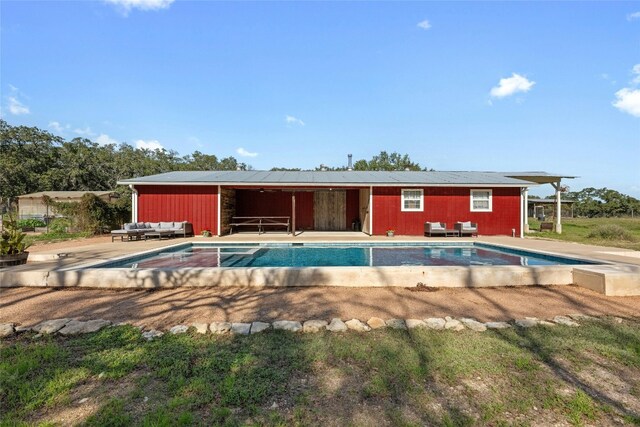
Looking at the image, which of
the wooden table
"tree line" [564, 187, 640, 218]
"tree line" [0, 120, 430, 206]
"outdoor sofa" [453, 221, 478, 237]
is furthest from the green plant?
"tree line" [564, 187, 640, 218]

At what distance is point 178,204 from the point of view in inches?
544

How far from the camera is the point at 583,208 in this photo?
42125 millimetres

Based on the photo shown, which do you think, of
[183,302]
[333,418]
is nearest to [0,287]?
[183,302]

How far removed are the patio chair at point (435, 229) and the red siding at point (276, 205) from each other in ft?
21.4

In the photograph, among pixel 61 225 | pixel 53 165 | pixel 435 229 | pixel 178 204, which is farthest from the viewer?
pixel 53 165

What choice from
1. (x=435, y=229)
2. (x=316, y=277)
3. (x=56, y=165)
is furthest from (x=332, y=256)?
(x=56, y=165)

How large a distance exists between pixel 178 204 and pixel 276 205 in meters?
5.31

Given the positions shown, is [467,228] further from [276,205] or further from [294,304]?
[294,304]

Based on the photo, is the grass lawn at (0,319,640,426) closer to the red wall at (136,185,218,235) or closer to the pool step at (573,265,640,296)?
the pool step at (573,265,640,296)

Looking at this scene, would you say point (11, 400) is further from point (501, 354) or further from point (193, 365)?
point (501, 354)

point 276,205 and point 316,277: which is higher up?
point 276,205

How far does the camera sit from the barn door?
17.5 meters

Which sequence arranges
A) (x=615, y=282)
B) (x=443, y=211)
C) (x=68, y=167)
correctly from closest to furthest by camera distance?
1. (x=615, y=282)
2. (x=443, y=211)
3. (x=68, y=167)

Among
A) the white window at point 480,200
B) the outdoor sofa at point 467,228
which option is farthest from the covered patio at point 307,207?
the white window at point 480,200
